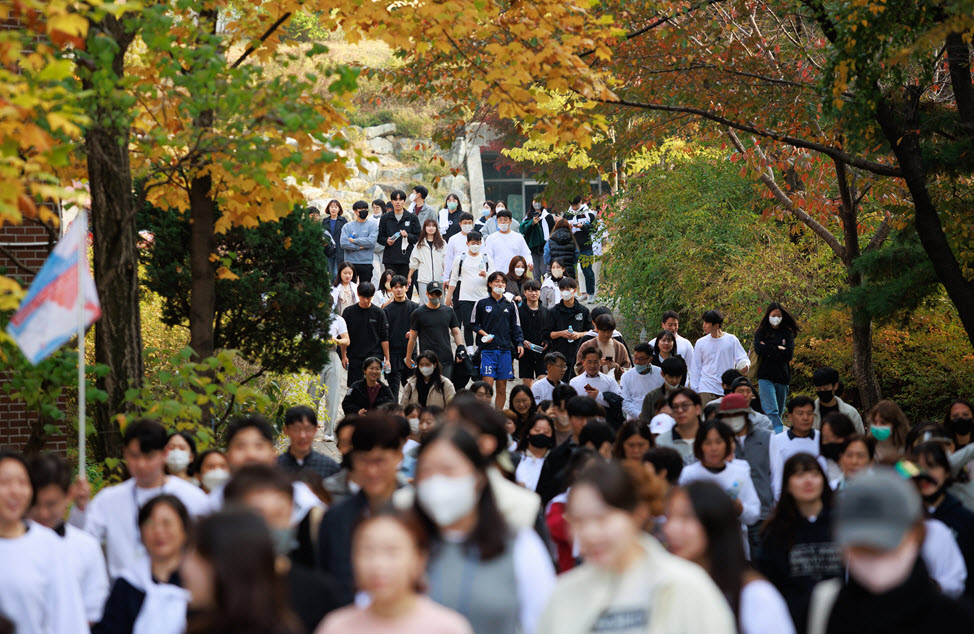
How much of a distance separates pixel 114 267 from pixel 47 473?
4.14 metres

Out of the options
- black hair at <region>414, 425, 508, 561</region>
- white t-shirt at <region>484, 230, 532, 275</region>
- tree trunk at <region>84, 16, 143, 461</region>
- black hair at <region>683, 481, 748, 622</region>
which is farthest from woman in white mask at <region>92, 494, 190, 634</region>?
white t-shirt at <region>484, 230, 532, 275</region>

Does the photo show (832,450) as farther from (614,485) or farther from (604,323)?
(604,323)

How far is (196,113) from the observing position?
898cm

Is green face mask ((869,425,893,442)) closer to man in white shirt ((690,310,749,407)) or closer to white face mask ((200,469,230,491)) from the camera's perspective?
man in white shirt ((690,310,749,407))

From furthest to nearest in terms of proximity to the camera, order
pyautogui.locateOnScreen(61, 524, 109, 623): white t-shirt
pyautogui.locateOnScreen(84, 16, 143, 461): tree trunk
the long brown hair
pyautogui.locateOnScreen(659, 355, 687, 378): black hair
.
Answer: the long brown hair → pyautogui.locateOnScreen(659, 355, 687, 378): black hair → pyautogui.locateOnScreen(84, 16, 143, 461): tree trunk → pyautogui.locateOnScreen(61, 524, 109, 623): white t-shirt

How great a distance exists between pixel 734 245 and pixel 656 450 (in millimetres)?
14442

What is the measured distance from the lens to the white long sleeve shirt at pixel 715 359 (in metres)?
15.3

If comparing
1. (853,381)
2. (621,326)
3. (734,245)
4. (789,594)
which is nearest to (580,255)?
(621,326)

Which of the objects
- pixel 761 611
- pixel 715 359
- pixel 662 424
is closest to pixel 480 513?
pixel 761 611

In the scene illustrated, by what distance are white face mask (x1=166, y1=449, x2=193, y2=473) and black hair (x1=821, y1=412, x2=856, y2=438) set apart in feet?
15.5

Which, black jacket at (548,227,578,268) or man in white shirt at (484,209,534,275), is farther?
black jacket at (548,227,578,268)

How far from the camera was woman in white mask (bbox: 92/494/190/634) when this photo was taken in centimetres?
570

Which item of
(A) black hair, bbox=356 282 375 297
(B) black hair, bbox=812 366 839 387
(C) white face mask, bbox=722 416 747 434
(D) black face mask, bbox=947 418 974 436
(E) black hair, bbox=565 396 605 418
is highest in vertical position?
(A) black hair, bbox=356 282 375 297

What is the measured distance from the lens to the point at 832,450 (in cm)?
918
